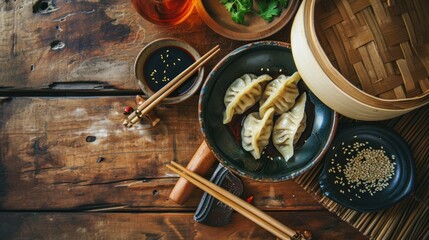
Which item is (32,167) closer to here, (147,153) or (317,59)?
(147,153)

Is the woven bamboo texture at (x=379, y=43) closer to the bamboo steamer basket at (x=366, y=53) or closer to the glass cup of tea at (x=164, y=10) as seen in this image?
the bamboo steamer basket at (x=366, y=53)

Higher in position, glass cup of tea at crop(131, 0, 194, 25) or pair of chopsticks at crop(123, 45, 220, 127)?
glass cup of tea at crop(131, 0, 194, 25)

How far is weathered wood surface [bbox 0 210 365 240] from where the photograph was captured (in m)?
2.02

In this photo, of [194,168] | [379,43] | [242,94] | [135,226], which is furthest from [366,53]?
[135,226]

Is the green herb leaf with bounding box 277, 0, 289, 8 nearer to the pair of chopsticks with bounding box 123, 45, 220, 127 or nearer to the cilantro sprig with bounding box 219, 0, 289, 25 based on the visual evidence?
the cilantro sprig with bounding box 219, 0, 289, 25

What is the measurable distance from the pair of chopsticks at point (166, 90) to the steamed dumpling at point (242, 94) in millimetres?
146

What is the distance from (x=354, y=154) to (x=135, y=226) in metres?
0.92

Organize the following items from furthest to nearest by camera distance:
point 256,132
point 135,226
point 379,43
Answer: point 135,226 → point 256,132 → point 379,43

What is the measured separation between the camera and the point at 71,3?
208 centimetres

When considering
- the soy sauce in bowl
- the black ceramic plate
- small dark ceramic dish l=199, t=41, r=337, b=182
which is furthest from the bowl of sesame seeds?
the black ceramic plate

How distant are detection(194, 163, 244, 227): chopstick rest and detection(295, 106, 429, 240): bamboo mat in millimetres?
371

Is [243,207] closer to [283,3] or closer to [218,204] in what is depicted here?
[218,204]

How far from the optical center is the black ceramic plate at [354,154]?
1875 mm

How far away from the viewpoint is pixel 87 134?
2072 millimetres
